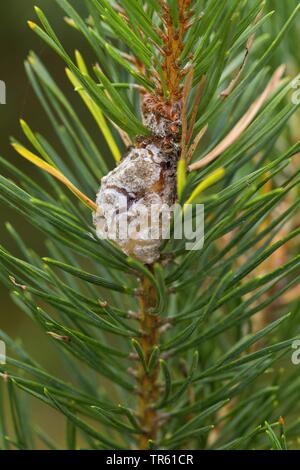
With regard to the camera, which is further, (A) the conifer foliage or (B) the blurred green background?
(B) the blurred green background

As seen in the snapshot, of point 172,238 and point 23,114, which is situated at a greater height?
point 23,114

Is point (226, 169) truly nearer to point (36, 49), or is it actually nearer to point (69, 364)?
point (69, 364)

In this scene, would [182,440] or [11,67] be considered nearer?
[182,440]

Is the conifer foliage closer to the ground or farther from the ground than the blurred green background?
closer to the ground

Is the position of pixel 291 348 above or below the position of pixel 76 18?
below

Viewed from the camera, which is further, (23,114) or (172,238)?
(23,114)

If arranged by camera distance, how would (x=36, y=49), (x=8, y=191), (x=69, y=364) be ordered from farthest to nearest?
(x=36, y=49) < (x=69, y=364) < (x=8, y=191)

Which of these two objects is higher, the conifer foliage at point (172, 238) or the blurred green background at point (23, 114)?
the blurred green background at point (23, 114)

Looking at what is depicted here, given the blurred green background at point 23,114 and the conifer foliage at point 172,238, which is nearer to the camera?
the conifer foliage at point 172,238

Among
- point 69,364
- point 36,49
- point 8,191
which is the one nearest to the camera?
point 8,191
